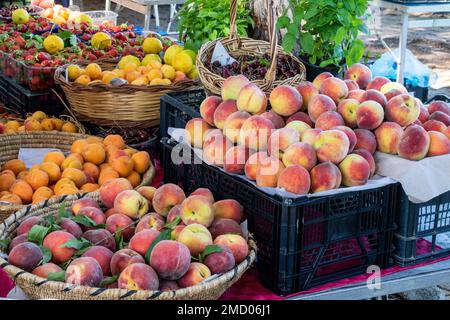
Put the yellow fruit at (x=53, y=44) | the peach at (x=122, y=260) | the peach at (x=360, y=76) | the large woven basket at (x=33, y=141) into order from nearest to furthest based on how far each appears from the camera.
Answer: the peach at (x=122, y=260) < the peach at (x=360, y=76) < the large woven basket at (x=33, y=141) < the yellow fruit at (x=53, y=44)

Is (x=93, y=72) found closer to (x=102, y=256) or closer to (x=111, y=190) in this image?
(x=111, y=190)

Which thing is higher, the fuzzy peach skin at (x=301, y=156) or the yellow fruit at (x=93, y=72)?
the yellow fruit at (x=93, y=72)

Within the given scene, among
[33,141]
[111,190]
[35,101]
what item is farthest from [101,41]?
[111,190]

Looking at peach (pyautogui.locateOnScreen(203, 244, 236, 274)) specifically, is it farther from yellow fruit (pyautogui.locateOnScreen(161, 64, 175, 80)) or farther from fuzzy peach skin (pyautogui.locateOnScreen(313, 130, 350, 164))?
yellow fruit (pyautogui.locateOnScreen(161, 64, 175, 80))

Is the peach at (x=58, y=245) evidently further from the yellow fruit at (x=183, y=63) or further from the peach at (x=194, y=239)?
the yellow fruit at (x=183, y=63)

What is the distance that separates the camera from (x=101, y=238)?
1724 millimetres

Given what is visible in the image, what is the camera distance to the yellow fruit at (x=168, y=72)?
9.71 ft

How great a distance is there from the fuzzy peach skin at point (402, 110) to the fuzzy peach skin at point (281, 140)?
0.30 metres

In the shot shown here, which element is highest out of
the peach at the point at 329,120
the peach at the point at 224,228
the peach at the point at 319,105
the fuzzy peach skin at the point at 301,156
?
the peach at the point at 319,105

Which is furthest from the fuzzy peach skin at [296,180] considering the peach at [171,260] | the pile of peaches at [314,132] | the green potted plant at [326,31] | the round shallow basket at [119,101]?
the round shallow basket at [119,101]

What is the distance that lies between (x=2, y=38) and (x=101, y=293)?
2676 mm

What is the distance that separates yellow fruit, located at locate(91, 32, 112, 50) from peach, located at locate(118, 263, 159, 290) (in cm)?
229

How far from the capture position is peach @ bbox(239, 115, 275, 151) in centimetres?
189
